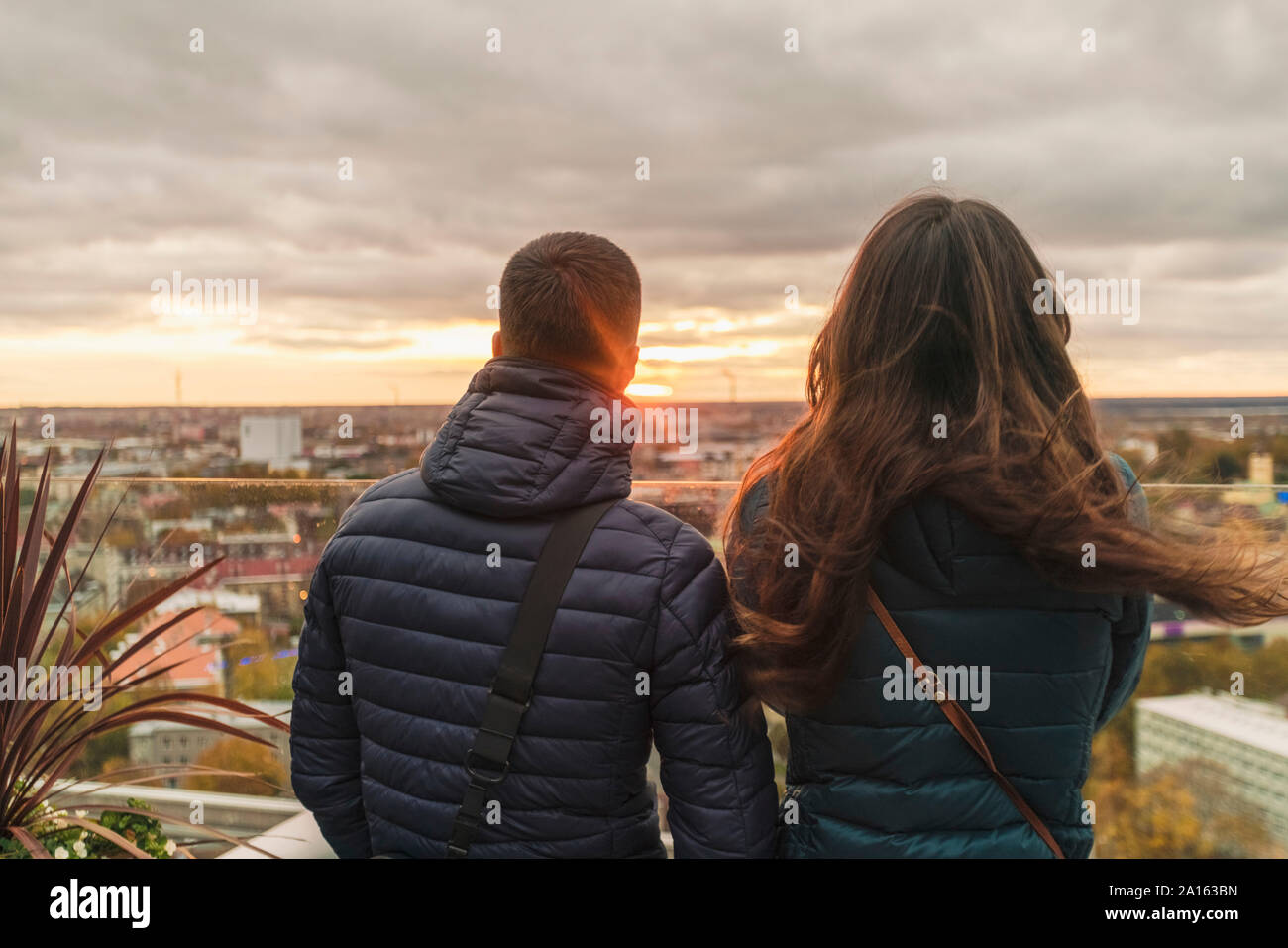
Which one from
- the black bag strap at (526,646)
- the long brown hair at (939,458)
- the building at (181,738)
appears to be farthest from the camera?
the building at (181,738)

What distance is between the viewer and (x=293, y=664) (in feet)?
7.74

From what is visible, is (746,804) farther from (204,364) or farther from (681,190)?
(681,190)

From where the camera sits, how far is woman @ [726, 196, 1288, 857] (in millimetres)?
1154

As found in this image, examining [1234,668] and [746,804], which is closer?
[746,804]

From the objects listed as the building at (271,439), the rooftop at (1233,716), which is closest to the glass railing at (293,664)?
the rooftop at (1233,716)

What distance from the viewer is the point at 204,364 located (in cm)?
381

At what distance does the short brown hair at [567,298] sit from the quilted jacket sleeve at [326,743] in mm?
590

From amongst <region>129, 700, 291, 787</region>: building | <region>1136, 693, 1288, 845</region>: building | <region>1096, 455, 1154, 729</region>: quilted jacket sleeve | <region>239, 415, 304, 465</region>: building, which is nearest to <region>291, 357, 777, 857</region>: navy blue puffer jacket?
<region>1096, 455, 1154, 729</region>: quilted jacket sleeve

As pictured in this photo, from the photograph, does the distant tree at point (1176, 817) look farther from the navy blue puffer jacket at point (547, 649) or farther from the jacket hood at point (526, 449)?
the jacket hood at point (526, 449)

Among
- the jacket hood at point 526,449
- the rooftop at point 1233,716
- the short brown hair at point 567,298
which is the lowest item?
the rooftop at point 1233,716

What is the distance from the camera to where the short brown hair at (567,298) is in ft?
4.31

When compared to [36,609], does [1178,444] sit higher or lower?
higher

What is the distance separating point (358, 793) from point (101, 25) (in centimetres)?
440
